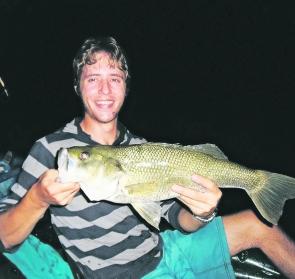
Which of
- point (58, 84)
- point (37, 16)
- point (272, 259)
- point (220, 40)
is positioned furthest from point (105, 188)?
point (37, 16)

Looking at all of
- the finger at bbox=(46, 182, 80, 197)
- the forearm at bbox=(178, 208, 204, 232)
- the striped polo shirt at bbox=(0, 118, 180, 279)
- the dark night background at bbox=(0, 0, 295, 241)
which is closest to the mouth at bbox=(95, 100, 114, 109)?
the striped polo shirt at bbox=(0, 118, 180, 279)

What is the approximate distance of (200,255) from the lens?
3096 millimetres

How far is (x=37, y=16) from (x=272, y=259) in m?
45.1

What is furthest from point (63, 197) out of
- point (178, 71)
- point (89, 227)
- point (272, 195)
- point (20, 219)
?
point (178, 71)

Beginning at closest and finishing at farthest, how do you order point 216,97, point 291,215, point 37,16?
point 291,215
point 216,97
point 37,16

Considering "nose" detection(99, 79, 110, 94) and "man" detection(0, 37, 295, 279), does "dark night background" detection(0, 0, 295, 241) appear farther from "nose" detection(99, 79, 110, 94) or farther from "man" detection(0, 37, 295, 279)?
"nose" detection(99, 79, 110, 94)

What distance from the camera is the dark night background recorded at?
14.1 meters

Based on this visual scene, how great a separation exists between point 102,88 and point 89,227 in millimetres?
1165

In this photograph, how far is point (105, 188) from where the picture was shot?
242 centimetres

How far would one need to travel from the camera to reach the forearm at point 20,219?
2.35 meters

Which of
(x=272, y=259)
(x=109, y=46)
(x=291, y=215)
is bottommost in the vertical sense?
(x=291, y=215)

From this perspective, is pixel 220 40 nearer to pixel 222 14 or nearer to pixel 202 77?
pixel 222 14

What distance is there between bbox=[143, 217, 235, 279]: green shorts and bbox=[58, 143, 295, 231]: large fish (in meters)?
0.57

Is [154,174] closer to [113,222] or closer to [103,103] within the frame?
[113,222]
